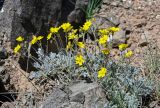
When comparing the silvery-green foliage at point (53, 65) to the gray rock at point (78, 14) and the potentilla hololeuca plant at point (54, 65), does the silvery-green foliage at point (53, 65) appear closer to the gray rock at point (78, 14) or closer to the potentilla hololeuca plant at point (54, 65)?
the potentilla hololeuca plant at point (54, 65)

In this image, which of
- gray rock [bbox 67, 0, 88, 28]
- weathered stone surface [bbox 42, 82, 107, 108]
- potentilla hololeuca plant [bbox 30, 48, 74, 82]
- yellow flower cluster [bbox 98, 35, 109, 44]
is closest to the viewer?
yellow flower cluster [bbox 98, 35, 109, 44]

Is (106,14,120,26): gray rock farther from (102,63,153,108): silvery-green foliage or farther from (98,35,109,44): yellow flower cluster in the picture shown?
(98,35,109,44): yellow flower cluster

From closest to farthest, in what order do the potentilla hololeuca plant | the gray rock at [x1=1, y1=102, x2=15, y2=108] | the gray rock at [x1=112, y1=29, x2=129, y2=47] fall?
the potentilla hololeuca plant, the gray rock at [x1=1, y1=102, x2=15, y2=108], the gray rock at [x1=112, y1=29, x2=129, y2=47]

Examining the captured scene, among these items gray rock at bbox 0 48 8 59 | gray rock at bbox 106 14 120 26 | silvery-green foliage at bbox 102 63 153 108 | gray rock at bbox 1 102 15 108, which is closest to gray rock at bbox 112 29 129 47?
gray rock at bbox 106 14 120 26

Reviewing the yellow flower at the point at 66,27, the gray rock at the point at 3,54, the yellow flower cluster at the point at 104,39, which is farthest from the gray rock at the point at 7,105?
the yellow flower cluster at the point at 104,39

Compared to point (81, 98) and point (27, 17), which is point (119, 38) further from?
point (81, 98)

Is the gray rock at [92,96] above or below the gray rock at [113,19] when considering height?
below

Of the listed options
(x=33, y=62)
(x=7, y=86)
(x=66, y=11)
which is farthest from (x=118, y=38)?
(x=7, y=86)

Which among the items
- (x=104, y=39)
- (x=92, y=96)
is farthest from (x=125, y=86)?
(x=104, y=39)

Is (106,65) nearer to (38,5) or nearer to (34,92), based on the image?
(34,92)
